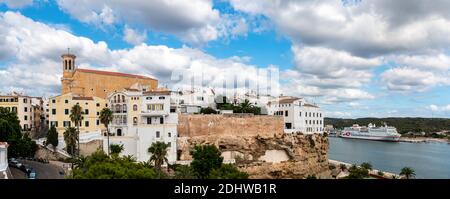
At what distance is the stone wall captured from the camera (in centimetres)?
3828

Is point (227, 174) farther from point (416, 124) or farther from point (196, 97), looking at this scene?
point (416, 124)

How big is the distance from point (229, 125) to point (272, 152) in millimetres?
5783

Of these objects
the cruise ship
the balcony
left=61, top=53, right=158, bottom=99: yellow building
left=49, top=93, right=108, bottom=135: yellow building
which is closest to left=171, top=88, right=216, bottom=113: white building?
left=61, top=53, right=158, bottom=99: yellow building

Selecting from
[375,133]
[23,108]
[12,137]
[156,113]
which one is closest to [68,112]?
[23,108]

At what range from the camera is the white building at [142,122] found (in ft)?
111

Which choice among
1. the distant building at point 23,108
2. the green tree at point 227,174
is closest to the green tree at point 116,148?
the green tree at point 227,174

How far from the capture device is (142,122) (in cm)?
3662

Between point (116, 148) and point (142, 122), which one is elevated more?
point (142, 122)

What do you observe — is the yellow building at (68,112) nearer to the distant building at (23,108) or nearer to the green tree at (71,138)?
the distant building at (23,108)

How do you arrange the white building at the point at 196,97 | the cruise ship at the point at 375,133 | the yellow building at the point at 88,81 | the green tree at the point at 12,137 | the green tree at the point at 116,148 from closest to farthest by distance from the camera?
the green tree at the point at 12,137 < the green tree at the point at 116,148 < the yellow building at the point at 88,81 < the white building at the point at 196,97 < the cruise ship at the point at 375,133

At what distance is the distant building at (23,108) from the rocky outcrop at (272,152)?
17.9 metres
